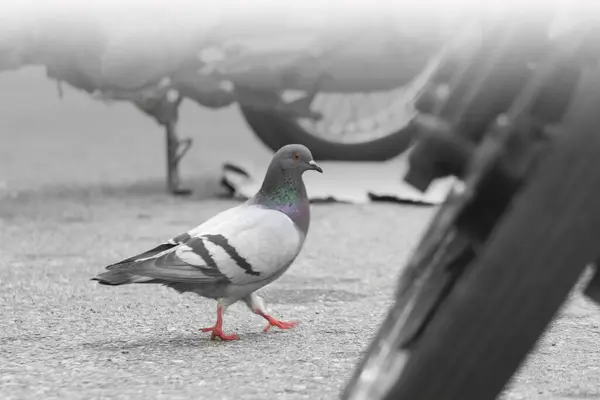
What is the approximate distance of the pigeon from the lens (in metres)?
3.08

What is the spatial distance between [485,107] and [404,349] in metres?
0.39

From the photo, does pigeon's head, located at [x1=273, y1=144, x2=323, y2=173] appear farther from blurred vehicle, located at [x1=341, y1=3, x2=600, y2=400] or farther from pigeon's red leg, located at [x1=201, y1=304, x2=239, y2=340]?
blurred vehicle, located at [x1=341, y1=3, x2=600, y2=400]

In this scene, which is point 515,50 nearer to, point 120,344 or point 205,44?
point 120,344

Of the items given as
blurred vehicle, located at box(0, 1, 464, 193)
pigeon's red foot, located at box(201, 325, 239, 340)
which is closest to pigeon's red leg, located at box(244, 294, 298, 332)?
pigeon's red foot, located at box(201, 325, 239, 340)

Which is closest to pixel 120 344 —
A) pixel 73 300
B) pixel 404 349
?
pixel 73 300

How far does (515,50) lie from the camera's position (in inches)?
57.9

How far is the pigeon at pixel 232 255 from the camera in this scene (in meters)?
3.08

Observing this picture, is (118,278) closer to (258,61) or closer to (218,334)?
(218,334)

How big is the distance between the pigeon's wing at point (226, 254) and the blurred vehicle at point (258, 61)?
3.79 meters

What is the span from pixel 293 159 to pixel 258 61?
373 centimetres

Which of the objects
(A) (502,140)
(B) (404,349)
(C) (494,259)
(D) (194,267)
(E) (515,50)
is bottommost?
(D) (194,267)

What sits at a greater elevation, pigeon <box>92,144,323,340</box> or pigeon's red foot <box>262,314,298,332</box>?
pigeon <box>92,144,323,340</box>

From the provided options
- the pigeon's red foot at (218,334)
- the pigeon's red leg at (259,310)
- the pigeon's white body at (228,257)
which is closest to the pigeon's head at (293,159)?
the pigeon's white body at (228,257)

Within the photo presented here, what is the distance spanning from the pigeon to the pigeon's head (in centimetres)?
5
